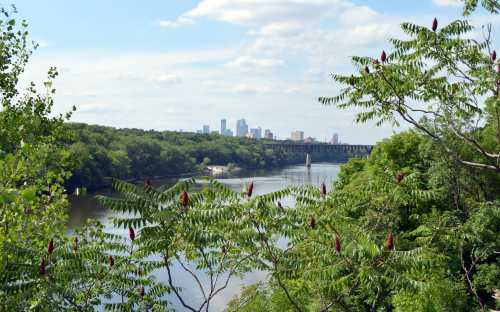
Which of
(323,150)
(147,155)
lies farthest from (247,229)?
(323,150)

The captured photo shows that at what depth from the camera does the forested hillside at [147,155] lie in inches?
2987

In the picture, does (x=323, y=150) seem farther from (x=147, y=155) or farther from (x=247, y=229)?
(x=247, y=229)

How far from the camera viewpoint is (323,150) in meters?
180

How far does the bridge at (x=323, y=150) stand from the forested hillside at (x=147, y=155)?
285 centimetres

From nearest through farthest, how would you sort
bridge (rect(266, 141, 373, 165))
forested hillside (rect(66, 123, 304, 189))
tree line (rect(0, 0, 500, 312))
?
tree line (rect(0, 0, 500, 312)), forested hillside (rect(66, 123, 304, 189)), bridge (rect(266, 141, 373, 165))

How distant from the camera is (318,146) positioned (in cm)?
17725

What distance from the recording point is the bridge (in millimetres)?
173375

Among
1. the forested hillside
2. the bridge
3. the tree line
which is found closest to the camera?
the tree line

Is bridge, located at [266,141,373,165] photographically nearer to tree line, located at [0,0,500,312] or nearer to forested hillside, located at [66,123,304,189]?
forested hillside, located at [66,123,304,189]

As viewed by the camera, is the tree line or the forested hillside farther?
the forested hillside

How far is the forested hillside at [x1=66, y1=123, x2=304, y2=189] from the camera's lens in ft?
249

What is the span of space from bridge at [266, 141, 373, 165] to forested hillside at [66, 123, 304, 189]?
285cm

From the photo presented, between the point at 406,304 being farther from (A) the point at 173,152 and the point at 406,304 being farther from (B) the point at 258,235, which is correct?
(A) the point at 173,152

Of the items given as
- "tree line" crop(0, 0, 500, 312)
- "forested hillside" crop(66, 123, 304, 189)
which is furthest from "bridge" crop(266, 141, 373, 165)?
"tree line" crop(0, 0, 500, 312)
